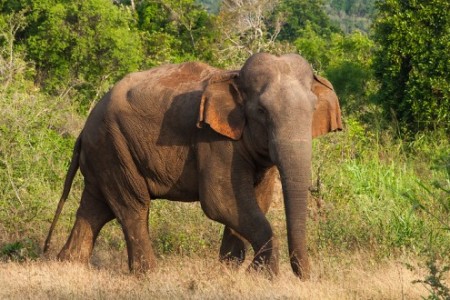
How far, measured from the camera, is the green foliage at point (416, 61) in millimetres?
15289

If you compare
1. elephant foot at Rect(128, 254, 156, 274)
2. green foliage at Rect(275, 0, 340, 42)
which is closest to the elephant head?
elephant foot at Rect(128, 254, 156, 274)

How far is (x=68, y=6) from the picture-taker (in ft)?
73.3

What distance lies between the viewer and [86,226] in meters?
10.1

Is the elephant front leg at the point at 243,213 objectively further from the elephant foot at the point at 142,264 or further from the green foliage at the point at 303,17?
the green foliage at the point at 303,17

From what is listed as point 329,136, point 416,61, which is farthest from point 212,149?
point 416,61

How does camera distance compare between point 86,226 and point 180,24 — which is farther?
point 180,24

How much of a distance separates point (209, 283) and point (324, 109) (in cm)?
190

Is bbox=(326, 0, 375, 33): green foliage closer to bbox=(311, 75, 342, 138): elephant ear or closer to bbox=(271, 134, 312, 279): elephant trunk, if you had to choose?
bbox=(311, 75, 342, 138): elephant ear

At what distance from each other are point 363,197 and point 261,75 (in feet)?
12.0

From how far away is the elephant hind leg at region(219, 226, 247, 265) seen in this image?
938 centimetres

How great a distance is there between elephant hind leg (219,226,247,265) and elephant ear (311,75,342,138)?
1254mm

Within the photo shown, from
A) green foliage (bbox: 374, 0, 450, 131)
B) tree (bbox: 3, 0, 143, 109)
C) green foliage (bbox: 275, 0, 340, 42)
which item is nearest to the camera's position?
green foliage (bbox: 374, 0, 450, 131)

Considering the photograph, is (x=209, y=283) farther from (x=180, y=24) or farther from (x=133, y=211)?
(x=180, y=24)

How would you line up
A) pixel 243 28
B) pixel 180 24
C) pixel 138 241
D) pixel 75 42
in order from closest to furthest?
pixel 138 241
pixel 75 42
pixel 180 24
pixel 243 28
